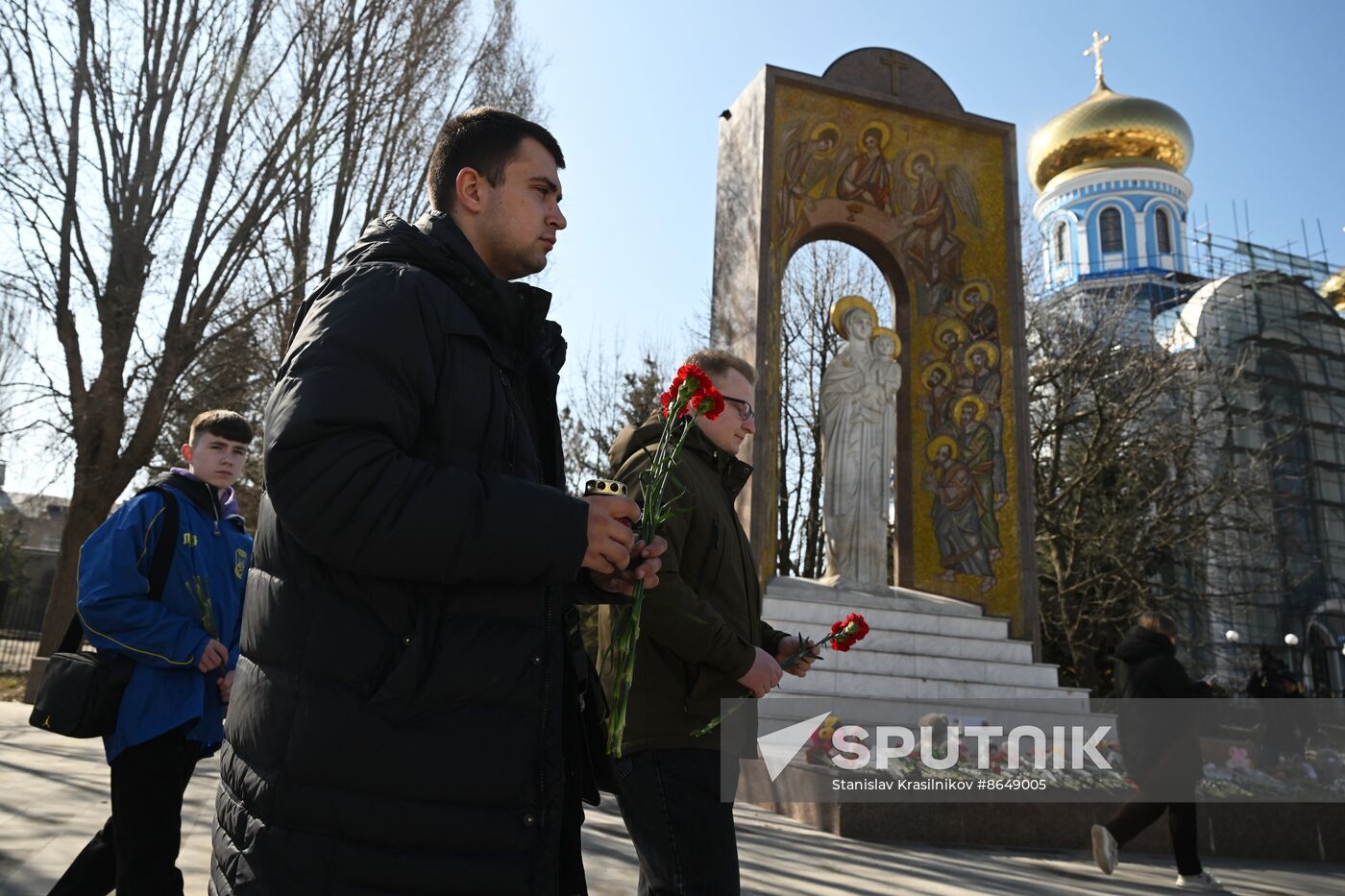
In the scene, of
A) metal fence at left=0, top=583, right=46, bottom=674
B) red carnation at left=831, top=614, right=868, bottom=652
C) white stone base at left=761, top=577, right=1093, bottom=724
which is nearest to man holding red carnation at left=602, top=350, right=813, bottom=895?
red carnation at left=831, top=614, right=868, bottom=652

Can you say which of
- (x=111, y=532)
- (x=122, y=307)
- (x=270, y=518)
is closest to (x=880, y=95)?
(x=122, y=307)

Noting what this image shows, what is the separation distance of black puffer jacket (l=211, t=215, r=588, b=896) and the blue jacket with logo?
4.74 ft

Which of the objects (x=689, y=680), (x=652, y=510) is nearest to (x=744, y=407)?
(x=689, y=680)

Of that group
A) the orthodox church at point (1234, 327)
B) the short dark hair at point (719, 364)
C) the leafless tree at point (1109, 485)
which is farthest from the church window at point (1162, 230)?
the short dark hair at point (719, 364)

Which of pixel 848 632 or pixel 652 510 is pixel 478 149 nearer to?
pixel 652 510

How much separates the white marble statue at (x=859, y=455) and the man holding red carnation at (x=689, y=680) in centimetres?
813

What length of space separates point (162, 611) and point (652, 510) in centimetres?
179

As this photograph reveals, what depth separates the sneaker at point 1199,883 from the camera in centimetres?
520

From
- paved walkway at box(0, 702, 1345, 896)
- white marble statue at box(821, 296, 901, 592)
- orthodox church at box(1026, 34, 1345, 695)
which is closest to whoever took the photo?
paved walkway at box(0, 702, 1345, 896)

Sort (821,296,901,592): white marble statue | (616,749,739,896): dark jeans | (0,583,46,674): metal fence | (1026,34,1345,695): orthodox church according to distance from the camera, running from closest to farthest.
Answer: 1. (616,749,739,896): dark jeans
2. (821,296,901,592): white marble statue
3. (0,583,46,674): metal fence
4. (1026,34,1345,695): orthodox church

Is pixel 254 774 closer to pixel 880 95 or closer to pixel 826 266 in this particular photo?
pixel 880 95

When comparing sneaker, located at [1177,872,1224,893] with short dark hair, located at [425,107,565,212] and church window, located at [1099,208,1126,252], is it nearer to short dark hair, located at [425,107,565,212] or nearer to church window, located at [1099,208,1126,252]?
short dark hair, located at [425,107,565,212]

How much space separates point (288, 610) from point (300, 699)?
0.43 ft

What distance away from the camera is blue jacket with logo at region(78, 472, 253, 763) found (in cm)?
274
